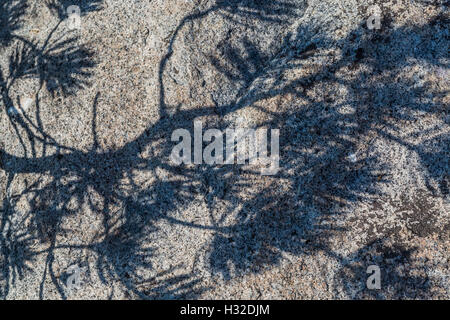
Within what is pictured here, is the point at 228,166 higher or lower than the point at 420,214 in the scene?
higher

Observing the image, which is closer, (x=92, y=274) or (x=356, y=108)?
(x=356, y=108)

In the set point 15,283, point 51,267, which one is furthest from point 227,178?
point 15,283

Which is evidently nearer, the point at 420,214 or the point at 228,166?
the point at 420,214

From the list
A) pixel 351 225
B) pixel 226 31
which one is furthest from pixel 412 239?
pixel 226 31

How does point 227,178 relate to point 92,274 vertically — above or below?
above
